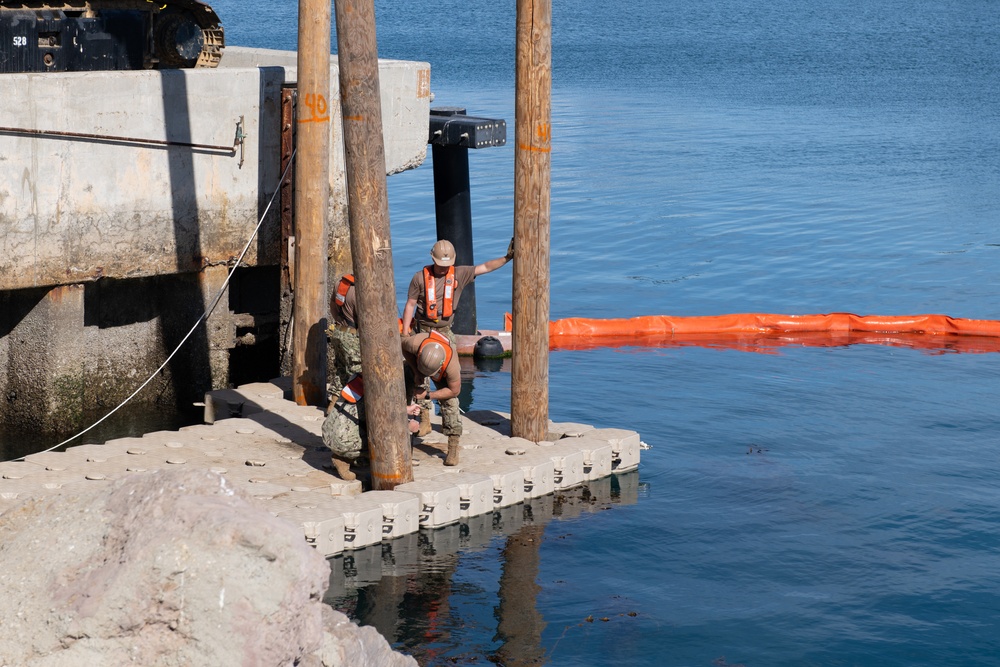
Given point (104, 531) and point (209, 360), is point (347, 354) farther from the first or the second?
point (104, 531)

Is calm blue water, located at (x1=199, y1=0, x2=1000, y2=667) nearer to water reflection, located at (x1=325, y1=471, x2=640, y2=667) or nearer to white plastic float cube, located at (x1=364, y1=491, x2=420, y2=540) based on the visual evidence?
water reflection, located at (x1=325, y1=471, x2=640, y2=667)

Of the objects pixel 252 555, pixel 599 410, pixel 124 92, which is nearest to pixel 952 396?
pixel 599 410

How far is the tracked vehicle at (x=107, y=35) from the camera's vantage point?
16016 mm

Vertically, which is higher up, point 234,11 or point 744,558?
point 234,11

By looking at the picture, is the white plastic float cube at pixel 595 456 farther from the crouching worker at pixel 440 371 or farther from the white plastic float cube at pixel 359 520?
the white plastic float cube at pixel 359 520

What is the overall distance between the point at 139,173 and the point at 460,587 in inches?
221

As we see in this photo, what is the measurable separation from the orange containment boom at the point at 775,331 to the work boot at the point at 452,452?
23.1 feet

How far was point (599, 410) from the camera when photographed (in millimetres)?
15094

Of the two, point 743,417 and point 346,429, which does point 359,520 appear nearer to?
point 346,429

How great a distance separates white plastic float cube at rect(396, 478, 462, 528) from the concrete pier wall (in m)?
4.20

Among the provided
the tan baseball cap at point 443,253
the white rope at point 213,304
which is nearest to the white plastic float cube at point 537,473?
the tan baseball cap at point 443,253

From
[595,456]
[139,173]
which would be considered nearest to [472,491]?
[595,456]

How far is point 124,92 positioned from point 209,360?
311cm

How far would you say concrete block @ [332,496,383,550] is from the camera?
9977 mm
